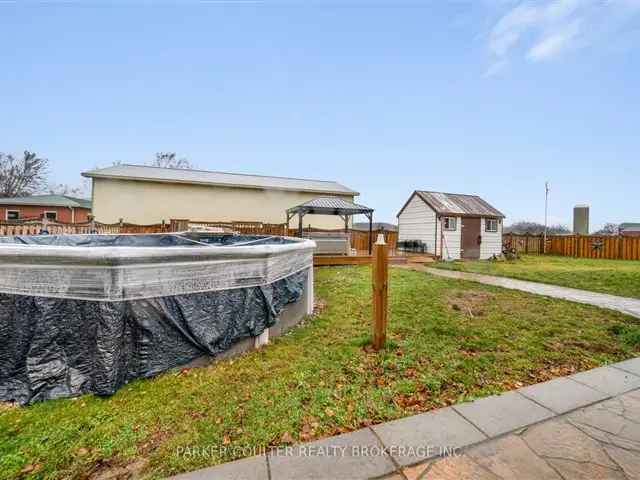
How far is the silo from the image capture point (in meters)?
20.3

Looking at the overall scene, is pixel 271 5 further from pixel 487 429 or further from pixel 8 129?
pixel 8 129

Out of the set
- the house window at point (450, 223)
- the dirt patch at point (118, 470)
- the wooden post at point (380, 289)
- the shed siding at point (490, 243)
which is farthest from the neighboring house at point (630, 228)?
the dirt patch at point (118, 470)

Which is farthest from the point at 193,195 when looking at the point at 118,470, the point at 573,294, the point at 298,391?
the point at 573,294

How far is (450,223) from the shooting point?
14.9m

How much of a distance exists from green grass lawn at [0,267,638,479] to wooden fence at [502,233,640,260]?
17.4m

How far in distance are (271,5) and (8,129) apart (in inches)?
884

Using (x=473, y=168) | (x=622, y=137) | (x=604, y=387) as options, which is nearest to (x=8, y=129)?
(x=604, y=387)

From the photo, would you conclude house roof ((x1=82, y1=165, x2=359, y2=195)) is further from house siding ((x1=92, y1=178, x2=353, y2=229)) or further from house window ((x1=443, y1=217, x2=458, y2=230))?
house window ((x1=443, y1=217, x2=458, y2=230))

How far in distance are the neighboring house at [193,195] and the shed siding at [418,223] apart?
13.1ft

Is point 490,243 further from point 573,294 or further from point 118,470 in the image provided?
point 118,470

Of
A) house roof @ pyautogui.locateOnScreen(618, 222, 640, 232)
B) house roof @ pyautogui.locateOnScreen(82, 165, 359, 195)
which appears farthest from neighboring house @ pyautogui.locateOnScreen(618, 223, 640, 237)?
house roof @ pyautogui.locateOnScreen(82, 165, 359, 195)

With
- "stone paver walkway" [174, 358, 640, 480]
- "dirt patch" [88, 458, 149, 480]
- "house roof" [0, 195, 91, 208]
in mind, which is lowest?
"dirt patch" [88, 458, 149, 480]

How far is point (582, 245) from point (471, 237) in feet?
27.5

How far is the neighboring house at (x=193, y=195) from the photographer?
1252 centimetres
